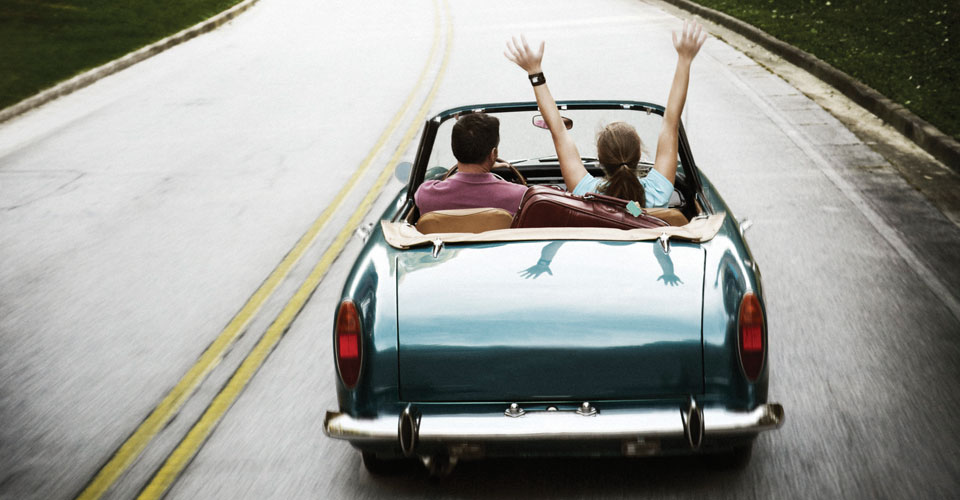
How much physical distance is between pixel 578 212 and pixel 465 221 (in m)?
0.50

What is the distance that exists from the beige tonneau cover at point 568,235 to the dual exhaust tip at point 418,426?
71cm

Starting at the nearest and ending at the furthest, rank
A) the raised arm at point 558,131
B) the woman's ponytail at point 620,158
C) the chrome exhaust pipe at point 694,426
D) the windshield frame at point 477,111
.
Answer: the chrome exhaust pipe at point 694,426 → the woman's ponytail at point 620,158 → the raised arm at point 558,131 → the windshield frame at point 477,111

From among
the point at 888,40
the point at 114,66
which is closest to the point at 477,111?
the point at 888,40

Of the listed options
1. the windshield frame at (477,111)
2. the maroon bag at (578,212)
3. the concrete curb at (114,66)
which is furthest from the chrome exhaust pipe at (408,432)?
the concrete curb at (114,66)

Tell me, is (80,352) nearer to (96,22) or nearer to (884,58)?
(884,58)

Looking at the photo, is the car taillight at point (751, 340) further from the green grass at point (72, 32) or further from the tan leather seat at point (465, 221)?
the green grass at point (72, 32)

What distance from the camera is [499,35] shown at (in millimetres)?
19906

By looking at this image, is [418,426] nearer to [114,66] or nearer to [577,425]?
[577,425]

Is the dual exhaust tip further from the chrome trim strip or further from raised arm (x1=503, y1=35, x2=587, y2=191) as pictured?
raised arm (x1=503, y1=35, x2=587, y2=191)

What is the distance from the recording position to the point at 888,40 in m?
16.0

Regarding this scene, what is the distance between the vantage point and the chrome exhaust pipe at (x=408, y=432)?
3.52 metres

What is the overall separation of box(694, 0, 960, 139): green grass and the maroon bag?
726 cm

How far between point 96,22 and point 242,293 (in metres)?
18.0

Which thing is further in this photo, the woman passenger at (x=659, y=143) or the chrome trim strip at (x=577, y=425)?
the woman passenger at (x=659, y=143)
